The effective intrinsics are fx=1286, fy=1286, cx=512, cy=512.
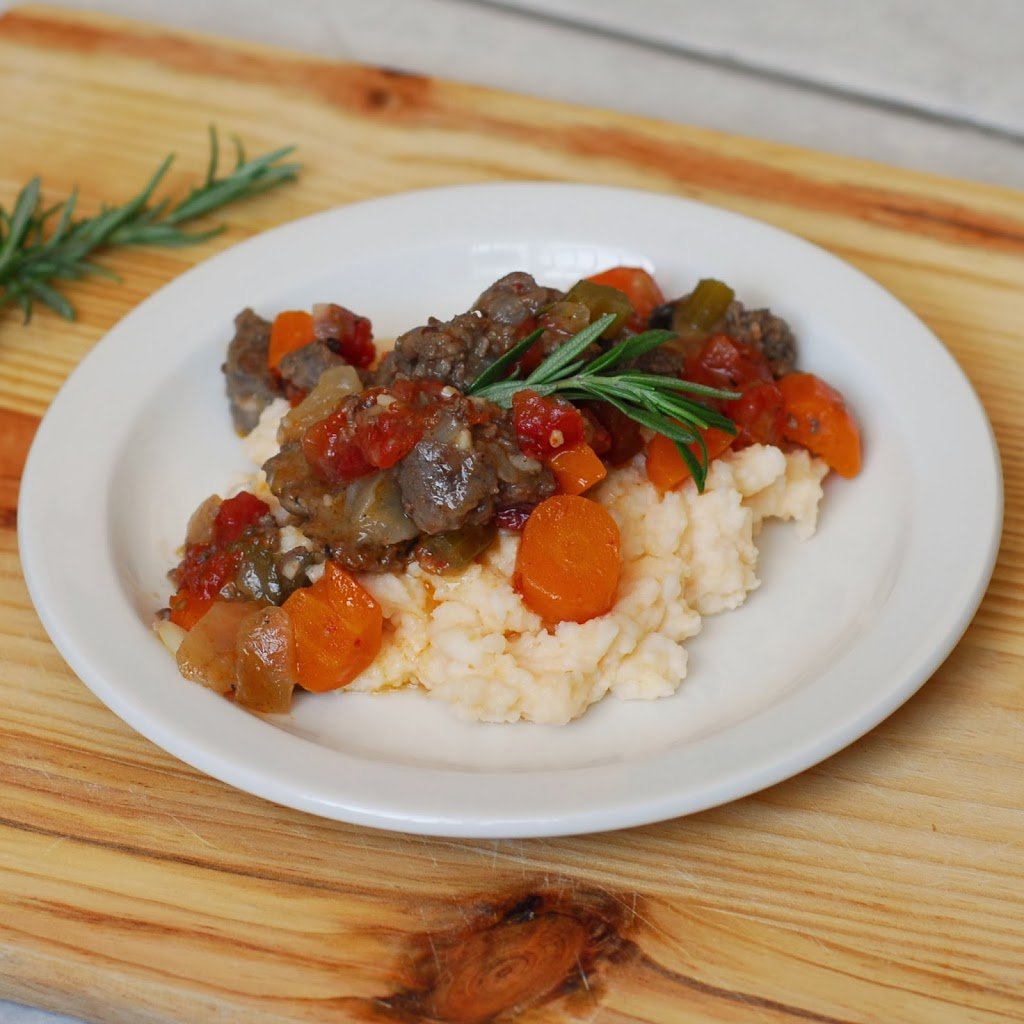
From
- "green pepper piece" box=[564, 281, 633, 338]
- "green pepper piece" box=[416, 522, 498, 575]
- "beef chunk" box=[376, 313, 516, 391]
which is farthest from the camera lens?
"green pepper piece" box=[564, 281, 633, 338]

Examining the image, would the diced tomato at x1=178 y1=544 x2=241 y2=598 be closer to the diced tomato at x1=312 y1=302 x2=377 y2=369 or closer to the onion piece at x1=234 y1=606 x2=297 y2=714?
the onion piece at x1=234 y1=606 x2=297 y2=714

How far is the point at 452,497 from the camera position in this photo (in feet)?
11.5

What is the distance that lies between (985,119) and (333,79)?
139 inches

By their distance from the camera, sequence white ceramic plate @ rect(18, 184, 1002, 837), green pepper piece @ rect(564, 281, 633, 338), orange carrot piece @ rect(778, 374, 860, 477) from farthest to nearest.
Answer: orange carrot piece @ rect(778, 374, 860, 477) → green pepper piece @ rect(564, 281, 633, 338) → white ceramic plate @ rect(18, 184, 1002, 837)

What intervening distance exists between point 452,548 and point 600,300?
0.96 m

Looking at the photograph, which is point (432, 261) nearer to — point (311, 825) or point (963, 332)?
point (963, 332)

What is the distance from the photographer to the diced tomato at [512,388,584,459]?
3.61 meters

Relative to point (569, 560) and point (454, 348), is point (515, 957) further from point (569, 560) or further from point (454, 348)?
point (454, 348)

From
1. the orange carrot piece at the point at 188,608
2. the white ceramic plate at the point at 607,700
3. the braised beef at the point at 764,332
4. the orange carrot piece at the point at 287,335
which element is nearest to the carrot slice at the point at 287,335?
the orange carrot piece at the point at 287,335

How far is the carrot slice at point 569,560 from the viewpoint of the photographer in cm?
358

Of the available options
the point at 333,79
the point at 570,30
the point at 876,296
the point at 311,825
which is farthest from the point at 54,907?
the point at 570,30

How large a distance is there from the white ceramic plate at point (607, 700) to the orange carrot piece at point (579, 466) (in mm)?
611

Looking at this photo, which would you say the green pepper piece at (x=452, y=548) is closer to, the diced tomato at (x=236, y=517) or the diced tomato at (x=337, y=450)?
the diced tomato at (x=337, y=450)

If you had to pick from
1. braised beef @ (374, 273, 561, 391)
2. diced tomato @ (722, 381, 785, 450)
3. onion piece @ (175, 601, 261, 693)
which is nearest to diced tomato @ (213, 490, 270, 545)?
onion piece @ (175, 601, 261, 693)
